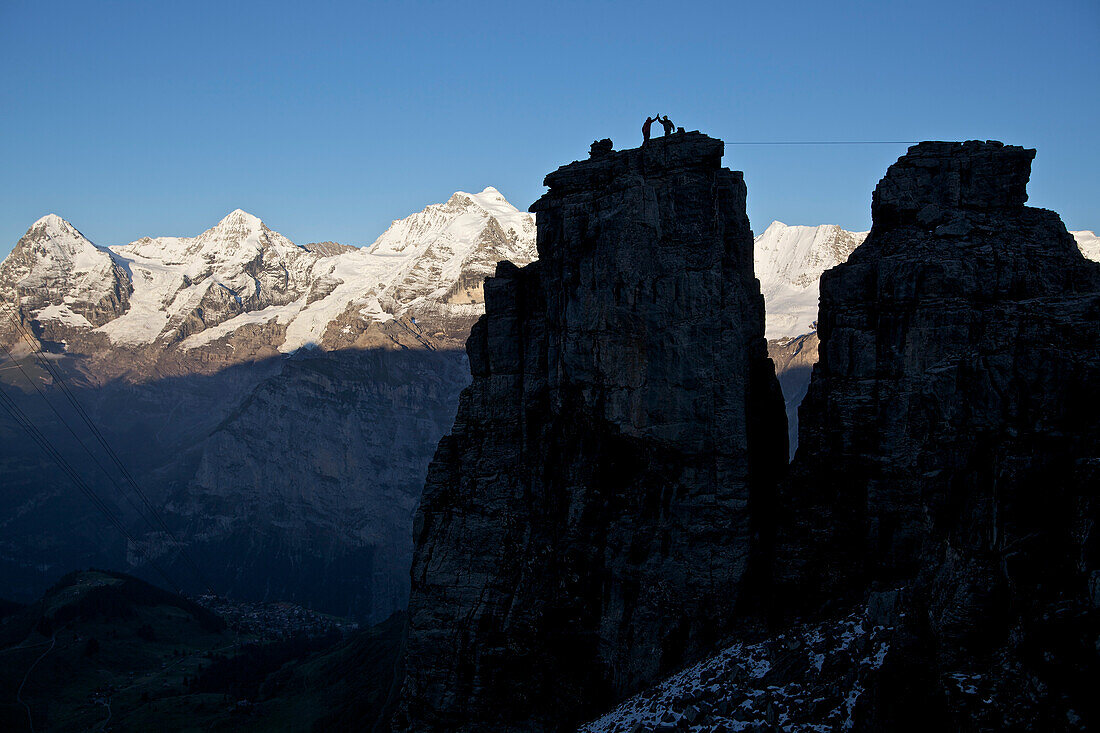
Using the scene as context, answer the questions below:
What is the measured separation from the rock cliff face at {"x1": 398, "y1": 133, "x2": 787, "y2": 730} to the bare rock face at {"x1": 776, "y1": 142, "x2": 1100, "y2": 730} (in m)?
5.62

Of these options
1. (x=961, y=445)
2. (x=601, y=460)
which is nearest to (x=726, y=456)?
(x=601, y=460)

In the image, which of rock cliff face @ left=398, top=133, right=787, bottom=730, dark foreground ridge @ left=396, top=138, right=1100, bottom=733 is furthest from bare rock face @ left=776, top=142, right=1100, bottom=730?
rock cliff face @ left=398, top=133, right=787, bottom=730

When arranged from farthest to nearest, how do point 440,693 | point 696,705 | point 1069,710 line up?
point 440,693
point 696,705
point 1069,710

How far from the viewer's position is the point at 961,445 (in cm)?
4231

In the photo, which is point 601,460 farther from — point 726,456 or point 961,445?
point 961,445

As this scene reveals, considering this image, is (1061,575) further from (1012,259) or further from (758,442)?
(758,442)

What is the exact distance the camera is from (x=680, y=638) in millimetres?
61062

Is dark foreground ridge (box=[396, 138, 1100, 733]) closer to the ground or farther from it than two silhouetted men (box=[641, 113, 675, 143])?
closer to the ground

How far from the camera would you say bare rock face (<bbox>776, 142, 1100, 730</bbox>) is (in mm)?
34281

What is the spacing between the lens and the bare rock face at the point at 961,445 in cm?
3428

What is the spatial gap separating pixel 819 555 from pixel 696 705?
41.3ft

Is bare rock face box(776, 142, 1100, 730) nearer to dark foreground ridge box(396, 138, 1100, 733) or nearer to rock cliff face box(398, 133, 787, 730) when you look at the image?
dark foreground ridge box(396, 138, 1100, 733)

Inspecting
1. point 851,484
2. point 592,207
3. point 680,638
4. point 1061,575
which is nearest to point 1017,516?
point 1061,575

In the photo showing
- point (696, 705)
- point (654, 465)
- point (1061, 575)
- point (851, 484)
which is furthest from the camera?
point (654, 465)
